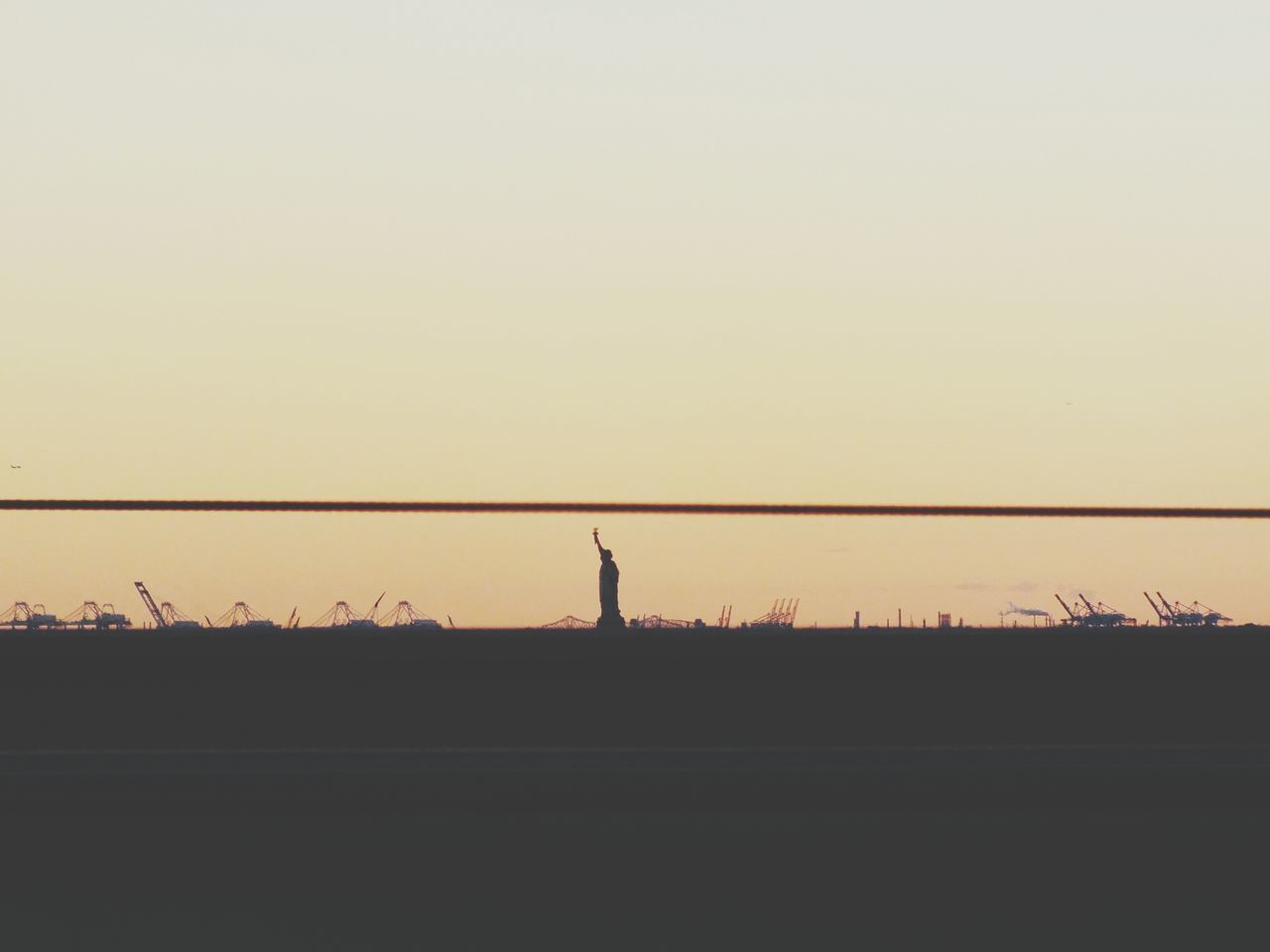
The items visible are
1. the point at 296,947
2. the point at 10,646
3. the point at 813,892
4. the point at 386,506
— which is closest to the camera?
the point at 296,947

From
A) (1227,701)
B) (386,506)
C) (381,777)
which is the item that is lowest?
(381,777)

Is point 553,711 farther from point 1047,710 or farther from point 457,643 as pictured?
point 1047,710

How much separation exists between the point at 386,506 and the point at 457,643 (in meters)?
1.06

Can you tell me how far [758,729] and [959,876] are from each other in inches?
48.4

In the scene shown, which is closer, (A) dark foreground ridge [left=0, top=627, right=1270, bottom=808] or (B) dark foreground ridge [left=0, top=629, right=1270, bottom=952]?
(B) dark foreground ridge [left=0, top=629, right=1270, bottom=952]

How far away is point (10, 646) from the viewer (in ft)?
14.1

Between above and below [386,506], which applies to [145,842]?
below

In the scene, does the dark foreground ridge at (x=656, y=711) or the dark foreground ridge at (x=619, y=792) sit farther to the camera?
the dark foreground ridge at (x=656, y=711)

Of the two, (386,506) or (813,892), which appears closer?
(813,892)

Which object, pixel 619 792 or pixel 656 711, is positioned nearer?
pixel 619 792

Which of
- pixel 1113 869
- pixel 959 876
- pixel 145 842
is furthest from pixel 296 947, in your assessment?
pixel 1113 869

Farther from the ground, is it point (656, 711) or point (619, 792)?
point (656, 711)

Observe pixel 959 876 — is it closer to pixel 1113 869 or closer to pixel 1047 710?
pixel 1113 869

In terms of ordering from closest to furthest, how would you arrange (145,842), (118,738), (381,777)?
1. (145,842)
2. (381,777)
3. (118,738)
